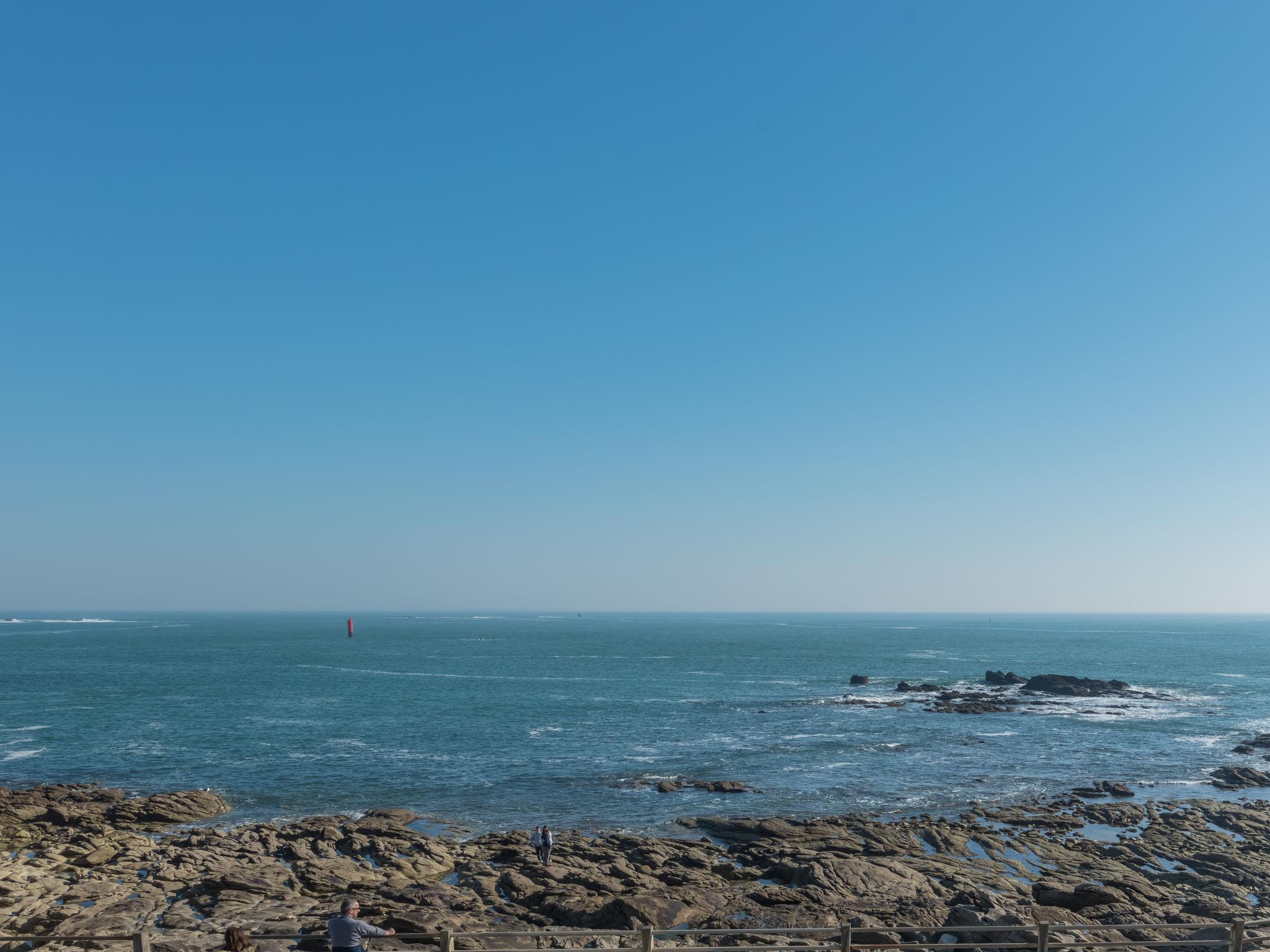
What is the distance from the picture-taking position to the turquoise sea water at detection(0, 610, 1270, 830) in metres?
39.8

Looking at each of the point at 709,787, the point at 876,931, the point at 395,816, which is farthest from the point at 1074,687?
the point at 876,931

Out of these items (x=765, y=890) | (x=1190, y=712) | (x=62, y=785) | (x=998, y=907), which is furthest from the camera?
(x=1190, y=712)

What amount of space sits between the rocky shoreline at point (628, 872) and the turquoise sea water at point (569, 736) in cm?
424

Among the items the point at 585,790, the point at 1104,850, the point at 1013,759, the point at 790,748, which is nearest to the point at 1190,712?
the point at 1013,759

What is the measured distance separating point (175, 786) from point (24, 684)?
198ft

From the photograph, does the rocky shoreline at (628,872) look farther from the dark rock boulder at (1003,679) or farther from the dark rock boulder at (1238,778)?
the dark rock boulder at (1003,679)

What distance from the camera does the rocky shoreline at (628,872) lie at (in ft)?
72.6

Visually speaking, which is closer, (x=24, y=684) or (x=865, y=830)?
(x=865, y=830)

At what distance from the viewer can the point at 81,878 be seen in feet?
85.4

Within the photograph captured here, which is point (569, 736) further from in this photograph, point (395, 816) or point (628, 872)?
point (628, 872)

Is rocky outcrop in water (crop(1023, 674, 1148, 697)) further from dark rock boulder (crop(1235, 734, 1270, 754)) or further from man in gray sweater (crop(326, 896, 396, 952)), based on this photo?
man in gray sweater (crop(326, 896, 396, 952))

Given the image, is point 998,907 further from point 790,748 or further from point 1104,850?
point 790,748

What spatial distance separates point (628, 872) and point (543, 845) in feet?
11.3

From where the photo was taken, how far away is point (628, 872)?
26781 mm
